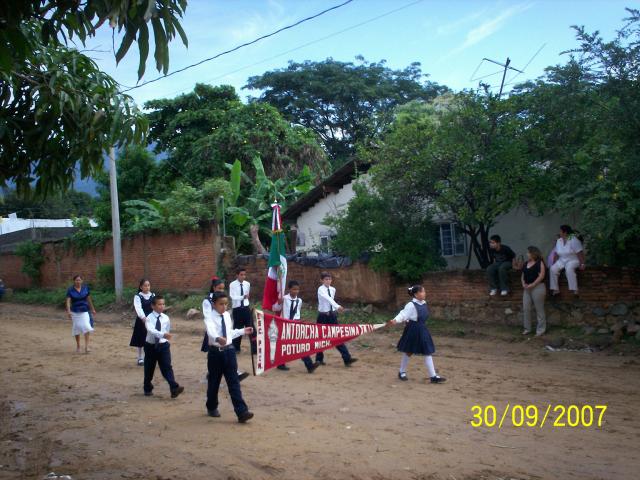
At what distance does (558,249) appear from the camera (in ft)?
41.9

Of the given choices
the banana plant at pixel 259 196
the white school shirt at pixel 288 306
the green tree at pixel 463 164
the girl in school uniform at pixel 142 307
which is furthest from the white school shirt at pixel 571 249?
the banana plant at pixel 259 196

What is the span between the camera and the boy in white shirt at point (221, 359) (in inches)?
303

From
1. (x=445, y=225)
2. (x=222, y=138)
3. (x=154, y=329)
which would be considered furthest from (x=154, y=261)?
(x=154, y=329)

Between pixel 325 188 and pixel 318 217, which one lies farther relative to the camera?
pixel 318 217

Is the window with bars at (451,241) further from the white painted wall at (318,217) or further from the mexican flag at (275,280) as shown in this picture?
the mexican flag at (275,280)

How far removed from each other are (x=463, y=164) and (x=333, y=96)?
28.8m

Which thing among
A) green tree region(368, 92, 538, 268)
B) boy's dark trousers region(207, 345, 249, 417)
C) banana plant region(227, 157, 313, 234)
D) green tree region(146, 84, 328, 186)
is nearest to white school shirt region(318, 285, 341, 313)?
boy's dark trousers region(207, 345, 249, 417)

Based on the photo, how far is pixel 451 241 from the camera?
62.8ft

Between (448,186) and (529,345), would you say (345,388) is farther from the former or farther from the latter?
(448,186)

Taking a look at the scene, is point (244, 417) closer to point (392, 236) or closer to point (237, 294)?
point (237, 294)

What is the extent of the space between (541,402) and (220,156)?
836 inches

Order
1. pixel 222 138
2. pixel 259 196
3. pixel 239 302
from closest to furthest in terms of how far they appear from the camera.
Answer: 1. pixel 239 302
2. pixel 259 196
3. pixel 222 138

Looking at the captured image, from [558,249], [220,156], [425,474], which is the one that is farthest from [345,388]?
[220,156]
